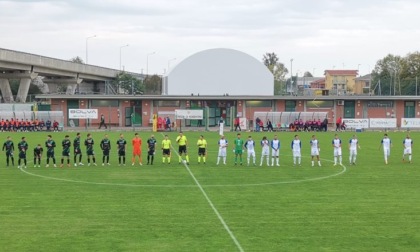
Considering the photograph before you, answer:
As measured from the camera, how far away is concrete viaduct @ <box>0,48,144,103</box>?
79.7 meters

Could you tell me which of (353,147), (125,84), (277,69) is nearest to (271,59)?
(277,69)

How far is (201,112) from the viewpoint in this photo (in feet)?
227

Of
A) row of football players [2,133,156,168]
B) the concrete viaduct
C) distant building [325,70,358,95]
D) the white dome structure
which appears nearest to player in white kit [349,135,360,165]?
row of football players [2,133,156,168]

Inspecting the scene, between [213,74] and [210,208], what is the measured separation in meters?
64.3

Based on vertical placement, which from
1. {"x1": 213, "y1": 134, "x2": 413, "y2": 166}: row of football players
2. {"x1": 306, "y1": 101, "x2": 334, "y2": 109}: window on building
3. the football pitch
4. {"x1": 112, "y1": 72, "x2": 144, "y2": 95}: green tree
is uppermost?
{"x1": 112, "y1": 72, "x2": 144, "y2": 95}: green tree

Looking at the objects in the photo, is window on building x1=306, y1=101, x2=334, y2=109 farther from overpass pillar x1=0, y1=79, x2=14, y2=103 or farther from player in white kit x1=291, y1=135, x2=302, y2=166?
overpass pillar x1=0, y1=79, x2=14, y2=103

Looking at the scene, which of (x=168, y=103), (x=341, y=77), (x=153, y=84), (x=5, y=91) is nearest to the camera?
(x=168, y=103)

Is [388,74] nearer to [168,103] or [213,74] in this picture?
[213,74]

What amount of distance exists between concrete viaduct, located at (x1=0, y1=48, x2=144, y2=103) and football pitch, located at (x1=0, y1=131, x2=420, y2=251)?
51.5 m

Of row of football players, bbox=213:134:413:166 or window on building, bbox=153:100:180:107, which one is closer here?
row of football players, bbox=213:134:413:166

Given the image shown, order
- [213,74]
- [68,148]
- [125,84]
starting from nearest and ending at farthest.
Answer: [68,148] → [213,74] → [125,84]

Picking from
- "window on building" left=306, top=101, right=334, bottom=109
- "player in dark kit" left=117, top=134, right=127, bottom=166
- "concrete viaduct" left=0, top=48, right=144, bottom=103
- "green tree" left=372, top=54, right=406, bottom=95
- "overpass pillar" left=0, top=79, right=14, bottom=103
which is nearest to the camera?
"player in dark kit" left=117, top=134, right=127, bottom=166

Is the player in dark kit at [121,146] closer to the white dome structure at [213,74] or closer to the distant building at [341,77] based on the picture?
the white dome structure at [213,74]

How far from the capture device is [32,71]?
288 ft
